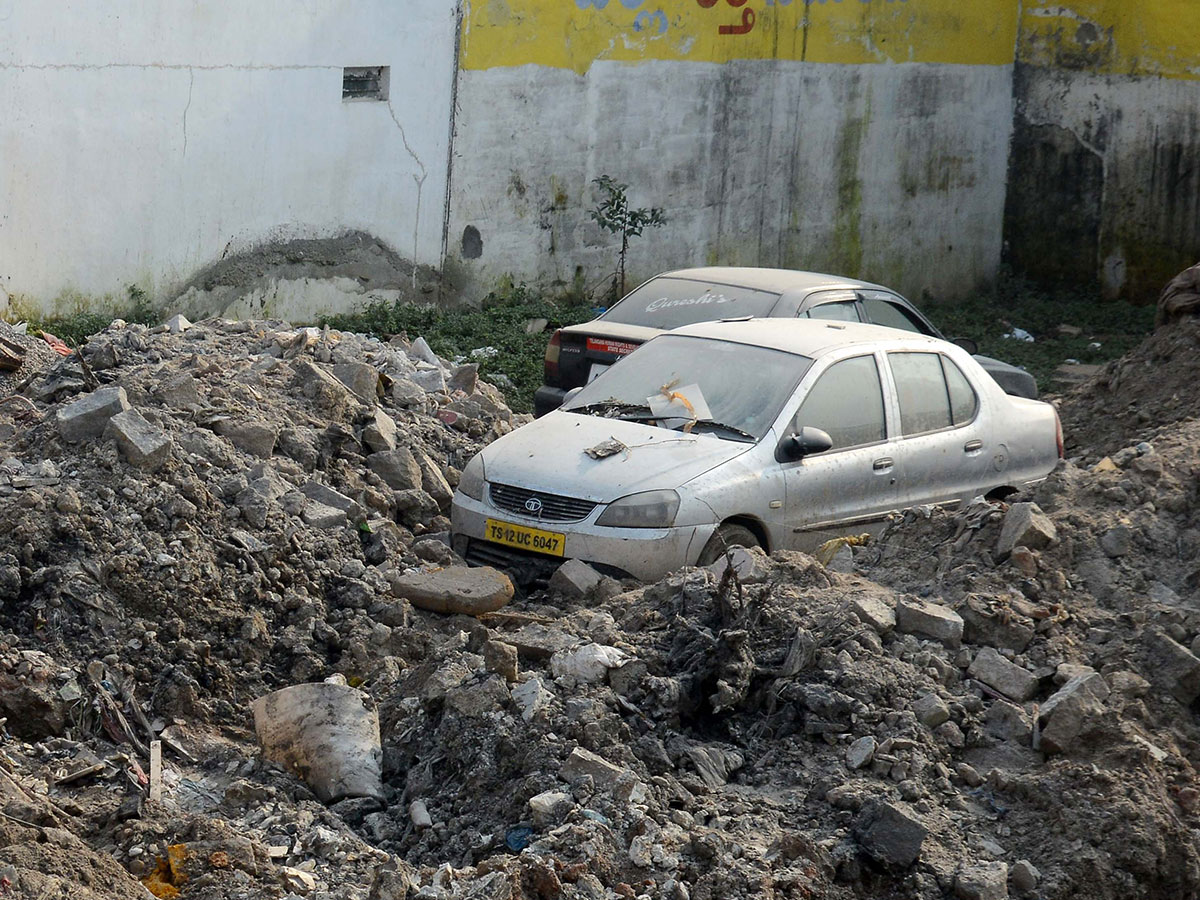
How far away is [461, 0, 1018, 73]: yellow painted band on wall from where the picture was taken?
535 inches

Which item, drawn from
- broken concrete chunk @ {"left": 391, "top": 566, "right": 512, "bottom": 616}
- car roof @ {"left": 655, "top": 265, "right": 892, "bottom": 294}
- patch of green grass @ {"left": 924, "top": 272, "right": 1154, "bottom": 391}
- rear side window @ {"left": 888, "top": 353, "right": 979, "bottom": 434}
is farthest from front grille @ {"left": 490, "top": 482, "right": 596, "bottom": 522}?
patch of green grass @ {"left": 924, "top": 272, "right": 1154, "bottom": 391}

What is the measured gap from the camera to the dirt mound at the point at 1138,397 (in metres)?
9.91

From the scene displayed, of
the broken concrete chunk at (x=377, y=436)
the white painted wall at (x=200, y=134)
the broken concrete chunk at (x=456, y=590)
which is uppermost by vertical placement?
the white painted wall at (x=200, y=134)

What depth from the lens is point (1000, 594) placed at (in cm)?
611

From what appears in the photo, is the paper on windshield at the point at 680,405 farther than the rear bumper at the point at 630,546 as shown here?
Yes

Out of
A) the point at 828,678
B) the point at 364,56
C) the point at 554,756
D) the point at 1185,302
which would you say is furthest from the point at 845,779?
the point at 364,56

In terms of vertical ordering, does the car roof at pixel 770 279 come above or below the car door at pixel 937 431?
above

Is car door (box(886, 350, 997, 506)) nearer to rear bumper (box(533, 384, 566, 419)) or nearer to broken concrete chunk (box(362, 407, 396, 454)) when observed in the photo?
rear bumper (box(533, 384, 566, 419))

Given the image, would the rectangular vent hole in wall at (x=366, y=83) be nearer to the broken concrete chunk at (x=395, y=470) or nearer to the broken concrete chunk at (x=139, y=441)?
the broken concrete chunk at (x=395, y=470)

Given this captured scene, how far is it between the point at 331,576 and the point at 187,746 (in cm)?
145

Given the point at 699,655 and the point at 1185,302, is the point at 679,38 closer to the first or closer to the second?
the point at 1185,302

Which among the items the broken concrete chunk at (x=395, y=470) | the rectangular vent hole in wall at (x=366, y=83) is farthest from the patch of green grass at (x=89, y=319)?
the broken concrete chunk at (x=395, y=470)

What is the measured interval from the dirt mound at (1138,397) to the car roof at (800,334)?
2085 mm

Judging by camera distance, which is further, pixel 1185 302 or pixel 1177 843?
pixel 1185 302
